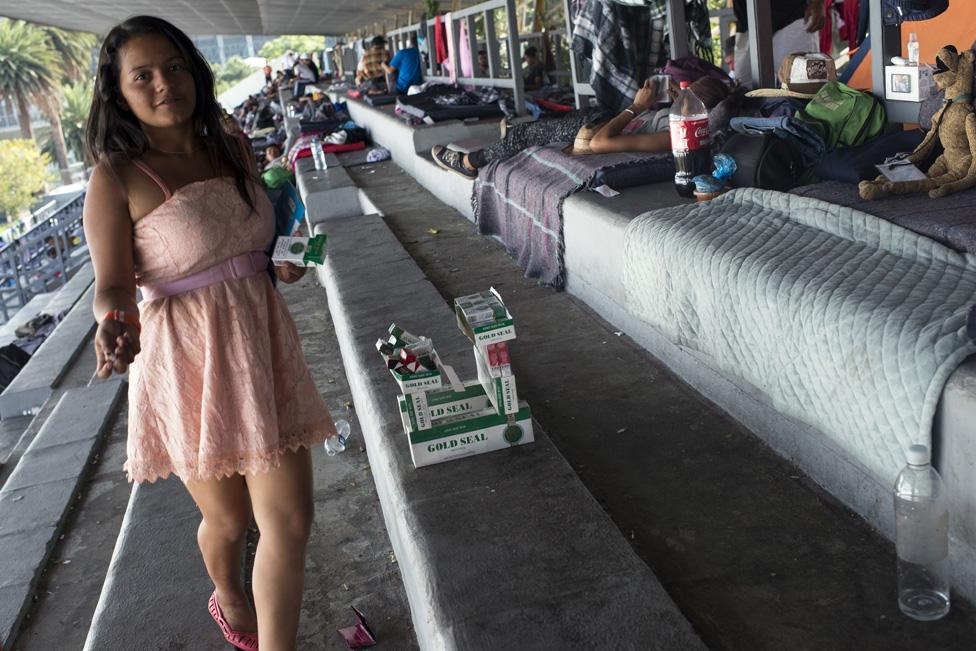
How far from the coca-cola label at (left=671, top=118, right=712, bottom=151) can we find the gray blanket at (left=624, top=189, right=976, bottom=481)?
0.45 m

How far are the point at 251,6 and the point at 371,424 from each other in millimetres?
28369

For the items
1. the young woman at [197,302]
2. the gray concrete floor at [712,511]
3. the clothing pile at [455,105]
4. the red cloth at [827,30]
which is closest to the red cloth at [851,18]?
the red cloth at [827,30]

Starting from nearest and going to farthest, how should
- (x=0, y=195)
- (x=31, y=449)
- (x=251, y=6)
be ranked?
(x=31, y=449) < (x=251, y=6) < (x=0, y=195)

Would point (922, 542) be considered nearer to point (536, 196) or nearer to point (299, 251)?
point (299, 251)

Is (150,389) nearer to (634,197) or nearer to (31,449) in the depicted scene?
(634,197)

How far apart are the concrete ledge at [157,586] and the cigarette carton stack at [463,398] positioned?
2.90 ft

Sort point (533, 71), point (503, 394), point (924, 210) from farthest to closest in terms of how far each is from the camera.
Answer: point (533, 71) → point (924, 210) → point (503, 394)

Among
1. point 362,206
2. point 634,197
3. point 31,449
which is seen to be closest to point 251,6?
point 362,206

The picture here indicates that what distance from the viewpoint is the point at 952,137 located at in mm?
3051

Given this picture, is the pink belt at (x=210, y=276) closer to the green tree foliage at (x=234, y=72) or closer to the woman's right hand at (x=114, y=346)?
the woman's right hand at (x=114, y=346)

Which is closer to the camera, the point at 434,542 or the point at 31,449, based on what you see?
the point at 434,542

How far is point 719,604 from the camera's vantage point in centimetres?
200

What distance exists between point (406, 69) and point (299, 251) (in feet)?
35.6

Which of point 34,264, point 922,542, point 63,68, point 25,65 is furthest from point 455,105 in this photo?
point 63,68
